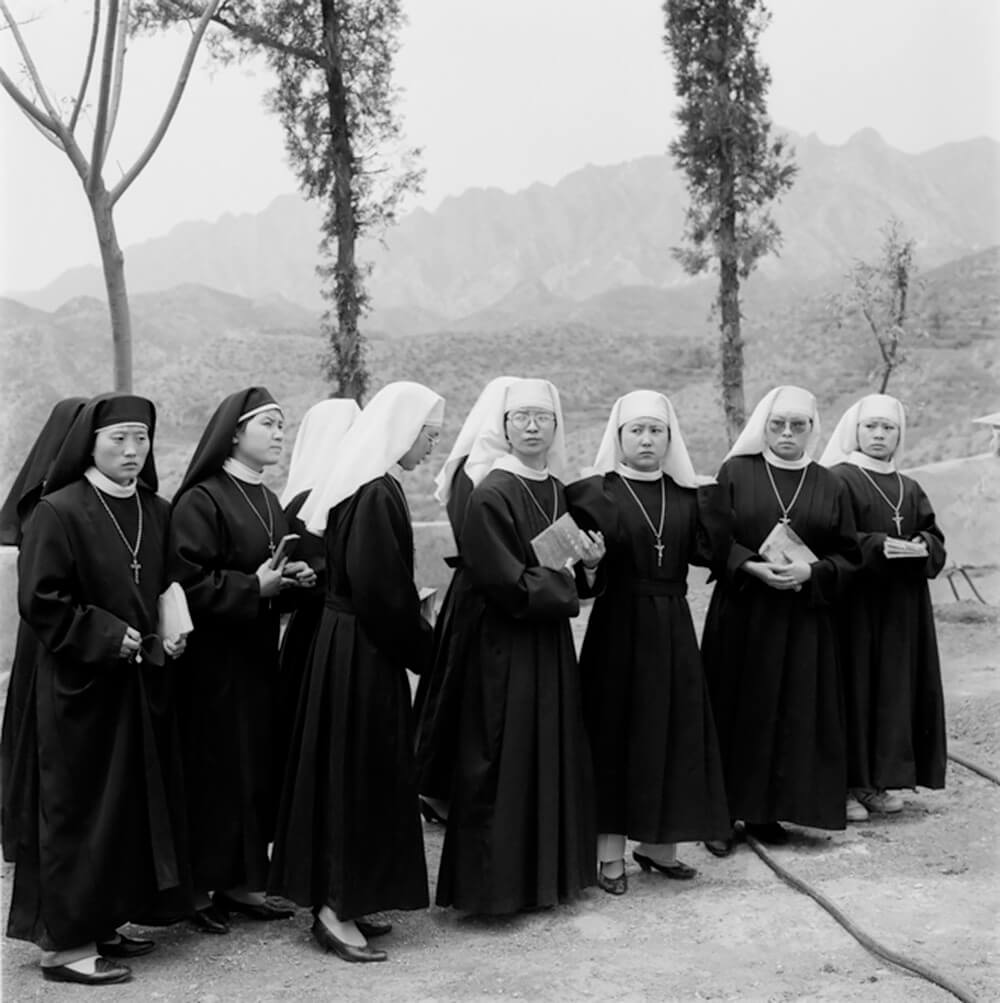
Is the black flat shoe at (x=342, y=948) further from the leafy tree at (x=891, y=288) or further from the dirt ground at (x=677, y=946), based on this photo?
the leafy tree at (x=891, y=288)

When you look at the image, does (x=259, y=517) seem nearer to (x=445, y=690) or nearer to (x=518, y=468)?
(x=518, y=468)

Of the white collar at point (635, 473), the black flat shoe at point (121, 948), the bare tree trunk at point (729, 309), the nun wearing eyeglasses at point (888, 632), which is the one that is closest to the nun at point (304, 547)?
the black flat shoe at point (121, 948)

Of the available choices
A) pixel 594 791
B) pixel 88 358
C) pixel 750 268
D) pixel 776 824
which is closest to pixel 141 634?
pixel 594 791

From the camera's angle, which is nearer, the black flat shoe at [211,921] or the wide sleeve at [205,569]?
the wide sleeve at [205,569]

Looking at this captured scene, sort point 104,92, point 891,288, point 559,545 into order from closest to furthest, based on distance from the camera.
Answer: point 559,545 → point 104,92 → point 891,288

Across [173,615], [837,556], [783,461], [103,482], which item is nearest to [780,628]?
[837,556]

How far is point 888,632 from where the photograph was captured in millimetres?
6230

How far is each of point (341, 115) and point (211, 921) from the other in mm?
10253

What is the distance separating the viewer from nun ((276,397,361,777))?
197 inches

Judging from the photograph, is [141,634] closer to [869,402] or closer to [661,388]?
[869,402]

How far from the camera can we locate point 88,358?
41.2m

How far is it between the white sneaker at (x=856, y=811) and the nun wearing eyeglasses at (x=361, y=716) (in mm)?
2544

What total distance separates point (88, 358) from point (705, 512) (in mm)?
39114

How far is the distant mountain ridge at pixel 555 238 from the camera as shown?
2547 inches
